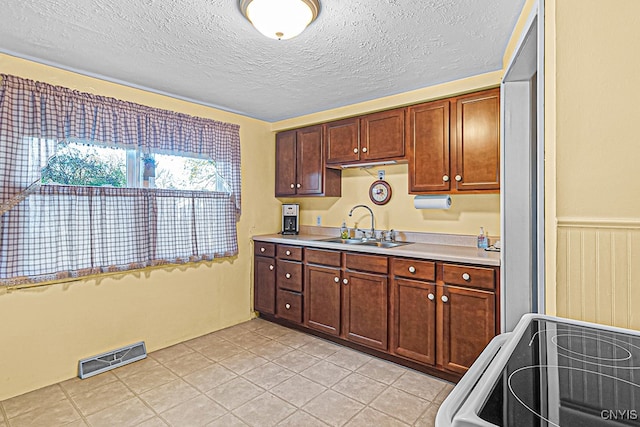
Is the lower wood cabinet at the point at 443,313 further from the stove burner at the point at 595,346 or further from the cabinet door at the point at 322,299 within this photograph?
the stove burner at the point at 595,346

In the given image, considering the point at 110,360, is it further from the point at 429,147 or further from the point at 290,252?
the point at 429,147

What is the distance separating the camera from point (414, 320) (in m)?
2.58

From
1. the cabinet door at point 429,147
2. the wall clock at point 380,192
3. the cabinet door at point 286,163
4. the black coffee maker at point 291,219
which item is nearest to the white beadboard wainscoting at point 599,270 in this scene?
the cabinet door at point 429,147

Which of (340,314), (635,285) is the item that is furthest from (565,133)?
(340,314)

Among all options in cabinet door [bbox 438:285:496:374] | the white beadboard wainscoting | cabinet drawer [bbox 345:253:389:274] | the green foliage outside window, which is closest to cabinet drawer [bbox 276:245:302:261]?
cabinet drawer [bbox 345:253:389:274]

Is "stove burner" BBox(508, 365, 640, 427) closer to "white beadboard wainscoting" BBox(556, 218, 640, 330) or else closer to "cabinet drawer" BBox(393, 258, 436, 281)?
"white beadboard wainscoting" BBox(556, 218, 640, 330)

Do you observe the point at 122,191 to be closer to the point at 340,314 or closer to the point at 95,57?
the point at 95,57

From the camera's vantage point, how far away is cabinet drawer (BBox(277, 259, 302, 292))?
3.33m

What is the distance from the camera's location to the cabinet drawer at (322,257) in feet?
9.95

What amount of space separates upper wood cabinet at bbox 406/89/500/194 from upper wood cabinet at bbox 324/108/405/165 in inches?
4.6

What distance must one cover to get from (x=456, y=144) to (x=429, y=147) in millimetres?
219

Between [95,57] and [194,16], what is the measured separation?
972mm

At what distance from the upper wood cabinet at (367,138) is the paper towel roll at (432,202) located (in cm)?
41

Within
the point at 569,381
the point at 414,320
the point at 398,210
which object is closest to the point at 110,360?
the point at 414,320
